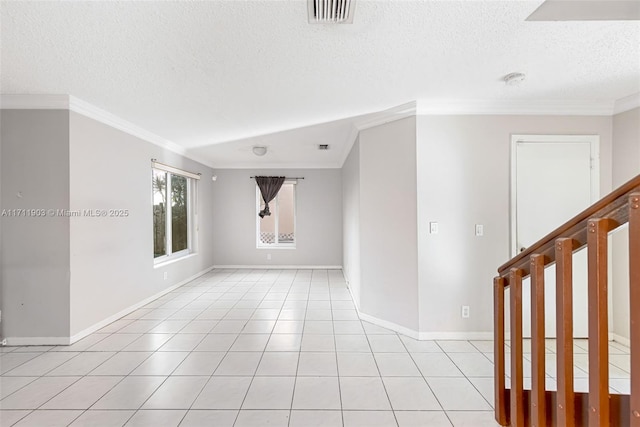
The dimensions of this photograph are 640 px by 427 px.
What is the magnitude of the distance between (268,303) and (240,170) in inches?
145

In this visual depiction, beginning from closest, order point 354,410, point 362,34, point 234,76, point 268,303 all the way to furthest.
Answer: point 362,34 → point 354,410 → point 234,76 → point 268,303

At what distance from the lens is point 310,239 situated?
6898mm

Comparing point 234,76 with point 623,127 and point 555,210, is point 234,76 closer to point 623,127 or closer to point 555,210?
point 555,210

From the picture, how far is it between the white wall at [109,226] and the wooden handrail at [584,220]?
404cm

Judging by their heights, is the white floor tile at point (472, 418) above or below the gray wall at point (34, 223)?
below

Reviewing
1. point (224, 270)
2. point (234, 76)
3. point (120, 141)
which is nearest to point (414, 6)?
point (234, 76)

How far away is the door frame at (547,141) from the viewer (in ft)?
9.91

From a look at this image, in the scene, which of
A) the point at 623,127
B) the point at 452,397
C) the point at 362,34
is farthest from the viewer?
the point at 623,127

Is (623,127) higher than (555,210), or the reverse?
(623,127)

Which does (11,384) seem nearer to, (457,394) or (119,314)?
(119,314)

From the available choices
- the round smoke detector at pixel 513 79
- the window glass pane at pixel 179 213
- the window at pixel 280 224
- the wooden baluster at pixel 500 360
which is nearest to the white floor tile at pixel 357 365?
the wooden baluster at pixel 500 360

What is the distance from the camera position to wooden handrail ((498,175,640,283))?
1102mm

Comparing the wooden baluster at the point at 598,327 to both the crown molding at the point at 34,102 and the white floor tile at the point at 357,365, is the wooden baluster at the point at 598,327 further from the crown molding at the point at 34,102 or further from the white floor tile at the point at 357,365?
the crown molding at the point at 34,102

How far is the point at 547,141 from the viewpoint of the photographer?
3.05 metres
